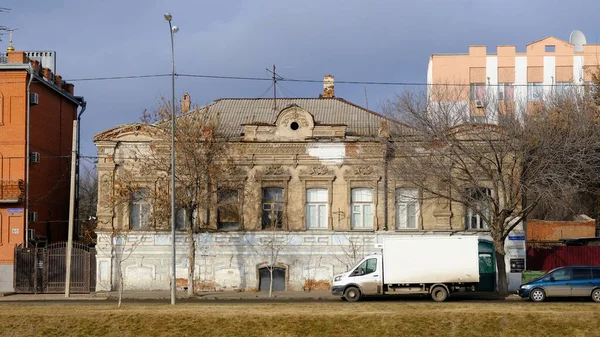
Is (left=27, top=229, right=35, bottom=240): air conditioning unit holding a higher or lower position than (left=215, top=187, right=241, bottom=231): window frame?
lower

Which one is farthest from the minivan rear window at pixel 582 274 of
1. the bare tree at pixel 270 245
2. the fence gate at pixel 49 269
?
the fence gate at pixel 49 269

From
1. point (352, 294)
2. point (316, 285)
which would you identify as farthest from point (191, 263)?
point (352, 294)

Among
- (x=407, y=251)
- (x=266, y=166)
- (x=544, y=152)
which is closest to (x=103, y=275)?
(x=266, y=166)

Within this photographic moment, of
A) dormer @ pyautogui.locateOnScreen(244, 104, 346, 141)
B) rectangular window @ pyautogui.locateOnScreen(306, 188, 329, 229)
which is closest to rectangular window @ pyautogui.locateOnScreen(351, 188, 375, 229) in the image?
rectangular window @ pyautogui.locateOnScreen(306, 188, 329, 229)

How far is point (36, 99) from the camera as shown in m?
46.1

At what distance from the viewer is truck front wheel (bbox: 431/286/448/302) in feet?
113

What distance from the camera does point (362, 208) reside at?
42.9m

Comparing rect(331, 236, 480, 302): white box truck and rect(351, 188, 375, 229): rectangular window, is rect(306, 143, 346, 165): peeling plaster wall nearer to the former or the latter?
rect(351, 188, 375, 229): rectangular window

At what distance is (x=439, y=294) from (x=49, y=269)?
2024 centimetres

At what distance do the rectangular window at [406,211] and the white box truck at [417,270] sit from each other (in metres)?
7.08

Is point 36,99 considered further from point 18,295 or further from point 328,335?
point 328,335

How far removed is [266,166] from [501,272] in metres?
12.6

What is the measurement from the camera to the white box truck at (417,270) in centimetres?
3475

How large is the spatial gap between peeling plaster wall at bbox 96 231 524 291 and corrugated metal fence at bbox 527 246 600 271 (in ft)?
12.9
